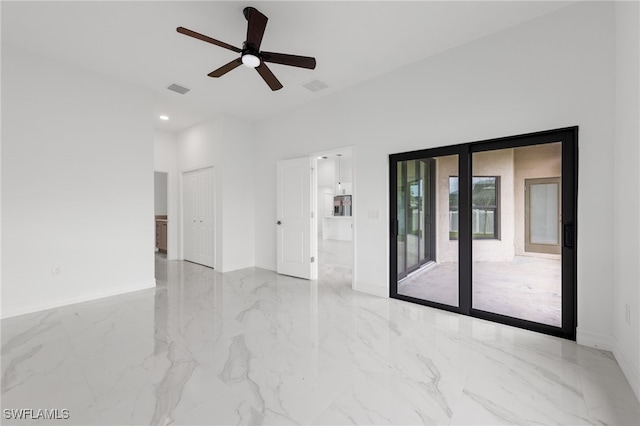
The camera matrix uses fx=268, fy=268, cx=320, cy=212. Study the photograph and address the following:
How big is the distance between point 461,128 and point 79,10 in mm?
4034

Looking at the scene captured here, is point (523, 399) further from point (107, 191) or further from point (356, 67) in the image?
point (107, 191)

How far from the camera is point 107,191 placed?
379 cm

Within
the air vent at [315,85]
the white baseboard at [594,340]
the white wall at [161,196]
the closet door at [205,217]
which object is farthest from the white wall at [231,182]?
the white baseboard at [594,340]

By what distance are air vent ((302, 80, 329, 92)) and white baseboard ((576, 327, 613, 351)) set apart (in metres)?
4.03

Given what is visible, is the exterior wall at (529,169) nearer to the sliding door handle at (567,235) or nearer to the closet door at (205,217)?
the sliding door handle at (567,235)

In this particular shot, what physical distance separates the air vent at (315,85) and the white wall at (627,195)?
3000 millimetres

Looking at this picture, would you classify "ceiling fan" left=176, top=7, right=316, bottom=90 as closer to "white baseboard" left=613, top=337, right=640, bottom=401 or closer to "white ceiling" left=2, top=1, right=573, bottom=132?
"white ceiling" left=2, top=1, right=573, bottom=132

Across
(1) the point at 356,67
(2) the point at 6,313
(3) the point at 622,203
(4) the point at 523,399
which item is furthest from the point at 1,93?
(3) the point at 622,203

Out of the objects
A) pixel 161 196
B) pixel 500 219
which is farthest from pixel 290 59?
pixel 161 196

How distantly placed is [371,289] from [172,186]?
5.22 meters

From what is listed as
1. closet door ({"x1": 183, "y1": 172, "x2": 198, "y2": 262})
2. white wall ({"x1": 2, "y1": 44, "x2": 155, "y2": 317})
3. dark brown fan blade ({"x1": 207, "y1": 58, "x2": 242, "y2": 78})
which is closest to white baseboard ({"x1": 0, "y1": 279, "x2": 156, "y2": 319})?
white wall ({"x1": 2, "y1": 44, "x2": 155, "y2": 317})

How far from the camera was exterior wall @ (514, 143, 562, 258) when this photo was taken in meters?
5.41

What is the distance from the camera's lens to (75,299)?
349 cm

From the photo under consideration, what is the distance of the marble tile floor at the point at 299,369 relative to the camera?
158 centimetres
